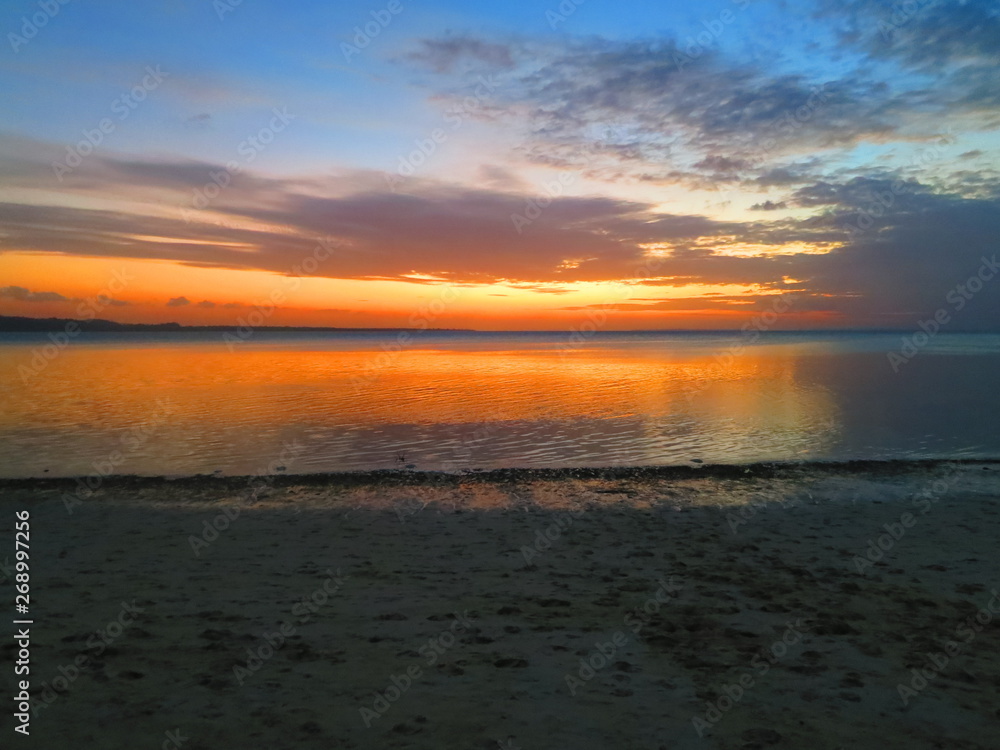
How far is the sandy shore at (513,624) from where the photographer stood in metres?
5.27

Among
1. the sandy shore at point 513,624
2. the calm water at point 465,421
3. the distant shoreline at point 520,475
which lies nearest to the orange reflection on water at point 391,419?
the calm water at point 465,421

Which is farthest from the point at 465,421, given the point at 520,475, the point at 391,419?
the point at 520,475

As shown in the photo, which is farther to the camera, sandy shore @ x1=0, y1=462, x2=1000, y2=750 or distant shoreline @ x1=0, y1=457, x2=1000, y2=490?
distant shoreline @ x1=0, y1=457, x2=1000, y2=490

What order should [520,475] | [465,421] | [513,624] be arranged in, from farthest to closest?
[465,421], [520,475], [513,624]

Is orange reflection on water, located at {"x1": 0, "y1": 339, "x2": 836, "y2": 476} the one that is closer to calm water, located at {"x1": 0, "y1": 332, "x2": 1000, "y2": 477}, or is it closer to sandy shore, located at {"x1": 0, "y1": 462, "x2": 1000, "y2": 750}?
calm water, located at {"x1": 0, "y1": 332, "x2": 1000, "y2": 477}

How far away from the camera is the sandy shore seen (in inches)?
207

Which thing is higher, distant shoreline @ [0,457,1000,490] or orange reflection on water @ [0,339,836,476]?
orange reflection on water @ [0,339,836,476]

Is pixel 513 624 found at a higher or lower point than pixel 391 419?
lower

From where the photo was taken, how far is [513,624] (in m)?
7.37

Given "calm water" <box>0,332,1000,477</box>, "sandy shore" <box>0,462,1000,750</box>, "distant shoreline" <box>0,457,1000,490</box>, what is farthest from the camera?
"calm water" <box>0,332,1000,477</box>

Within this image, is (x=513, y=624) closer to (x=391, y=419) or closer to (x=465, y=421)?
(x=465, y=421)

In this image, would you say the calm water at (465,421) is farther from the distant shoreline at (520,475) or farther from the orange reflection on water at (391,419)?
the distant shoreline at (520,475)

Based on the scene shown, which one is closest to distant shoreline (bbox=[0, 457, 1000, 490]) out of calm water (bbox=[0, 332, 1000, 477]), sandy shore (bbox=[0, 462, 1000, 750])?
calm water (bbox=[0, 332, 1000, 477])

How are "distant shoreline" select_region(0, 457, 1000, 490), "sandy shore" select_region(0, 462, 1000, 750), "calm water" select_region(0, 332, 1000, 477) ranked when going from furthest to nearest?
"calm water" select_region(0, 332, 1000, 477), "distant shoreline" select_region(0, 457, 1000, 490), "sandy shore" select_region(0, 462, 1000, 750)
